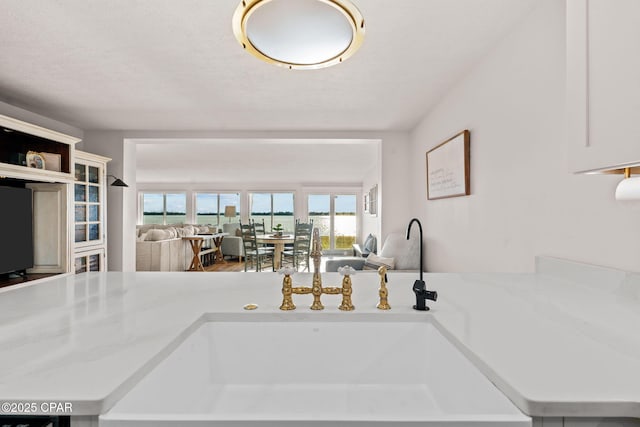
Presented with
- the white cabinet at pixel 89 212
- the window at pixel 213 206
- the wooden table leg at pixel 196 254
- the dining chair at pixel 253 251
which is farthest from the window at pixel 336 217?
the white cabinet at pixel 89 212

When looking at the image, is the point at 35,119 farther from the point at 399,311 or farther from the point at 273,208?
the point at 273,208

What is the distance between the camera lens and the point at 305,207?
9156 mm

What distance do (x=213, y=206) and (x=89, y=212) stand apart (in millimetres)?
5810

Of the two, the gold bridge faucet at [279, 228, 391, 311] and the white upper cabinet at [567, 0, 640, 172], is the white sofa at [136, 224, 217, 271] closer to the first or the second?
the gold bridge faucet at [279, 228, 391, 311]

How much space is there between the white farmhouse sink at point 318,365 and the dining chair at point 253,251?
478 cm

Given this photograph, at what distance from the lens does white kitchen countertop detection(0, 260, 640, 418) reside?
0.51 meters

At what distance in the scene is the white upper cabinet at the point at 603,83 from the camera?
66 cm

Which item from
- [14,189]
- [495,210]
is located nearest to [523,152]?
[495,210]

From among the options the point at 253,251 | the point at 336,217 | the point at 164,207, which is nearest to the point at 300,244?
the point at 253,251

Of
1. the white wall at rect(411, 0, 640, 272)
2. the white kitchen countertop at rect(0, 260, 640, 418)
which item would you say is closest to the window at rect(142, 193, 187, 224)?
the white kitchen countertop at rect(0, 260, 640, 418)

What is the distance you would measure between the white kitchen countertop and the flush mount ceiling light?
2.78 feet

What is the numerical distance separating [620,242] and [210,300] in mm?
1481

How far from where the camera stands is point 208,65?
221cm

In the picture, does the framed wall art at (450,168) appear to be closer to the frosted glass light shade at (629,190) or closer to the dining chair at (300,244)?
the frosted glass light shade at (629,190)
